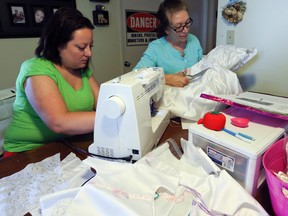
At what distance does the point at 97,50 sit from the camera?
2.47 meters

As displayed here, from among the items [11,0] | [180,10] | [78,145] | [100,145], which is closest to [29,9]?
[11,0]

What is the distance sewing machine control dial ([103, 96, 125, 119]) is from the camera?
2.15ft

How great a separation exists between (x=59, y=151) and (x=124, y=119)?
33 cm

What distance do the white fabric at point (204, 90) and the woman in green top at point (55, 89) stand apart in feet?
1.25

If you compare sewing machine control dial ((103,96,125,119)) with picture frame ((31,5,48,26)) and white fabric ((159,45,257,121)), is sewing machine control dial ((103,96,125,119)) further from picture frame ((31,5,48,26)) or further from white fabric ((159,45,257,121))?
picture frame ((31,5,48,26))

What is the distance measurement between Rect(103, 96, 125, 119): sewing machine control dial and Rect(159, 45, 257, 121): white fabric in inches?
14.9

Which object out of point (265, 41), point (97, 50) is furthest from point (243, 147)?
point (97, 50)

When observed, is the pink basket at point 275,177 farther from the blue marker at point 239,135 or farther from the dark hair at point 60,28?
the dark hair at point 60,28

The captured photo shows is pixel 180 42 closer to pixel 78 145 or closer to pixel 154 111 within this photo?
pixel 154 111

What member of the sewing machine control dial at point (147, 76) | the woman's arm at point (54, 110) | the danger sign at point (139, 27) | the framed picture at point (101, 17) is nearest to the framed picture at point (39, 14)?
the framed picture at point (101, 17)

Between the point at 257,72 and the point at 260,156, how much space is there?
3.25 feet

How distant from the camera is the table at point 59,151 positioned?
720 mm

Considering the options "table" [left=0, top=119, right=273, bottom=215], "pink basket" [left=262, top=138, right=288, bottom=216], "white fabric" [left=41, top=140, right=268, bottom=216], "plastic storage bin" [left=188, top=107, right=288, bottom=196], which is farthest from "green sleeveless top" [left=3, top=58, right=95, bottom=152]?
"pink basket" [left=262, top=138, right=288, bottom=216]

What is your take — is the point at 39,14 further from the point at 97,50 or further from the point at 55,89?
the point at 55,89
